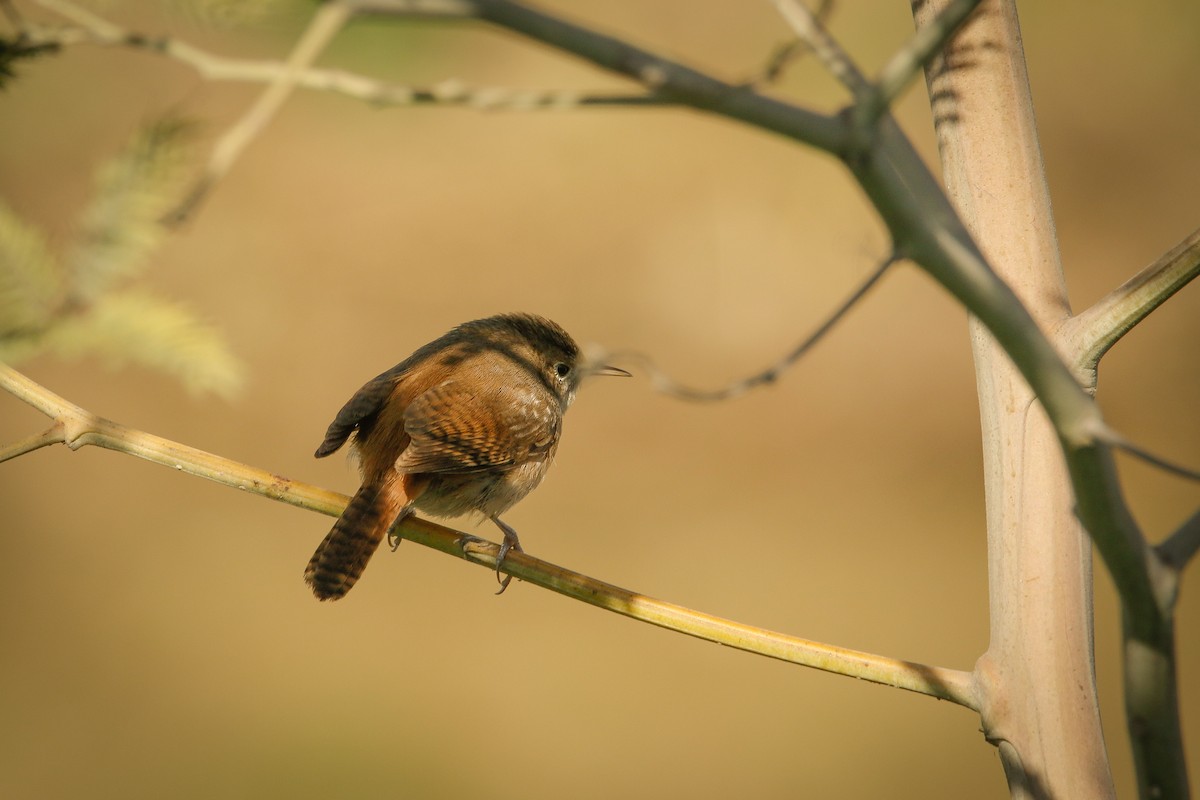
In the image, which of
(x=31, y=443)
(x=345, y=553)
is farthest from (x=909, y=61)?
(x=345, y=553)

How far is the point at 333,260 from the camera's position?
20.8ft

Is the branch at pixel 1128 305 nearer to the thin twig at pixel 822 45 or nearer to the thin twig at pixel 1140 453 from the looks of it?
the thin twig at pixel 1140 453

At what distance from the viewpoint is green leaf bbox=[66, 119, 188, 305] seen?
0.88 meters

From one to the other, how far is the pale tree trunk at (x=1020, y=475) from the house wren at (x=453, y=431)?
1.05 metres

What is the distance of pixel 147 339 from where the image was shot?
90 centimetres

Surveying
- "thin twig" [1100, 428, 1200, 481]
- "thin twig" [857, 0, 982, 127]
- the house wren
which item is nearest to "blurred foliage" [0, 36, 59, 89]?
"thin twig" [857, 0, 982, 127]

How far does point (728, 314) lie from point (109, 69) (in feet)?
12.4

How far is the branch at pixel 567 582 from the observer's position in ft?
4.42

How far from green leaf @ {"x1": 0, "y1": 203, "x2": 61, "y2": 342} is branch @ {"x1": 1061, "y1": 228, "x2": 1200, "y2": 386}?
3.37ft

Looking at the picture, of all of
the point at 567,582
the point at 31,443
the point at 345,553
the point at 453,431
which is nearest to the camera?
the point at 31,443

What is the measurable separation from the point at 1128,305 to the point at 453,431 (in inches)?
59.8

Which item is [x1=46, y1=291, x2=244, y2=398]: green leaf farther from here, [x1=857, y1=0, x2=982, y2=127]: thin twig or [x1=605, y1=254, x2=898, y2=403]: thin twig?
[x1=857, y1=0, x2=982, y2=127]: thin twig

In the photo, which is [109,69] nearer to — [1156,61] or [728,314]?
[728,314]

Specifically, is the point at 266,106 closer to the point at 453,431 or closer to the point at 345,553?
the point at 345,553
